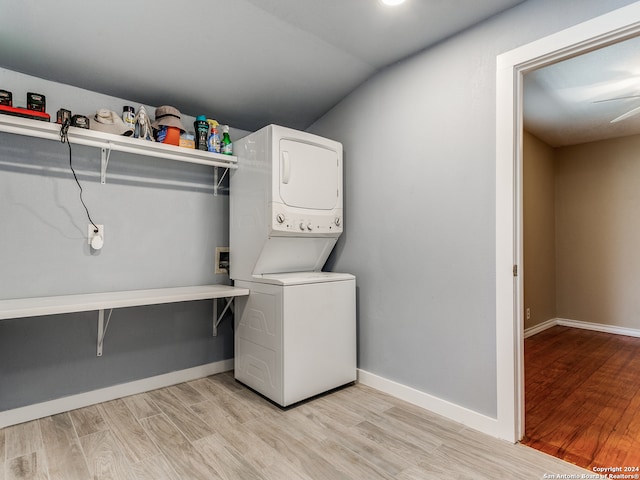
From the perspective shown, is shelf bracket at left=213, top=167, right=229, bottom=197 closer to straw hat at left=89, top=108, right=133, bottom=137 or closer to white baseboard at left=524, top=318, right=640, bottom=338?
straw hat at left=89, top=108, right=133, bottom=137

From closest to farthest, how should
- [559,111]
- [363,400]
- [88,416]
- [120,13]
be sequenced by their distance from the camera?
[120,13] < [88,416] < [363,400] < [559,111]

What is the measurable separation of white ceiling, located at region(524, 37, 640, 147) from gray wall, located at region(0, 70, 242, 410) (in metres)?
2.76

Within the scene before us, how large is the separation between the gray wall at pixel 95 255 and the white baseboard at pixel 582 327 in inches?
142

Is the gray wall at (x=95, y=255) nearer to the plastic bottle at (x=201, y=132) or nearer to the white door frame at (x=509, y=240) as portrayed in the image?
the plastic bottle at (x=201, y=132)

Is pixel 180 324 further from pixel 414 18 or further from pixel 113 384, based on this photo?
pixel 414 18

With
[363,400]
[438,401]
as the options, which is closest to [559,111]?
[438,401]

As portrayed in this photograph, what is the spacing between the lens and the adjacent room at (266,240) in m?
1.69

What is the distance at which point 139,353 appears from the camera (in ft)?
7.68

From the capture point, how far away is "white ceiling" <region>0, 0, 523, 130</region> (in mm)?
1722

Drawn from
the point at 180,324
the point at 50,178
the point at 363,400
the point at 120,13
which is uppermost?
the point at 120,13

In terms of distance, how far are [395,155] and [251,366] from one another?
1708 millimetres

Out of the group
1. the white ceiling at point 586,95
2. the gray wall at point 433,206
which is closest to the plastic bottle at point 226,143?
the gray wall at point 433,206

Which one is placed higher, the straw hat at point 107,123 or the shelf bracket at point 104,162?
the straw hat at point 107,123

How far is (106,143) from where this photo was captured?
6.59 feet
